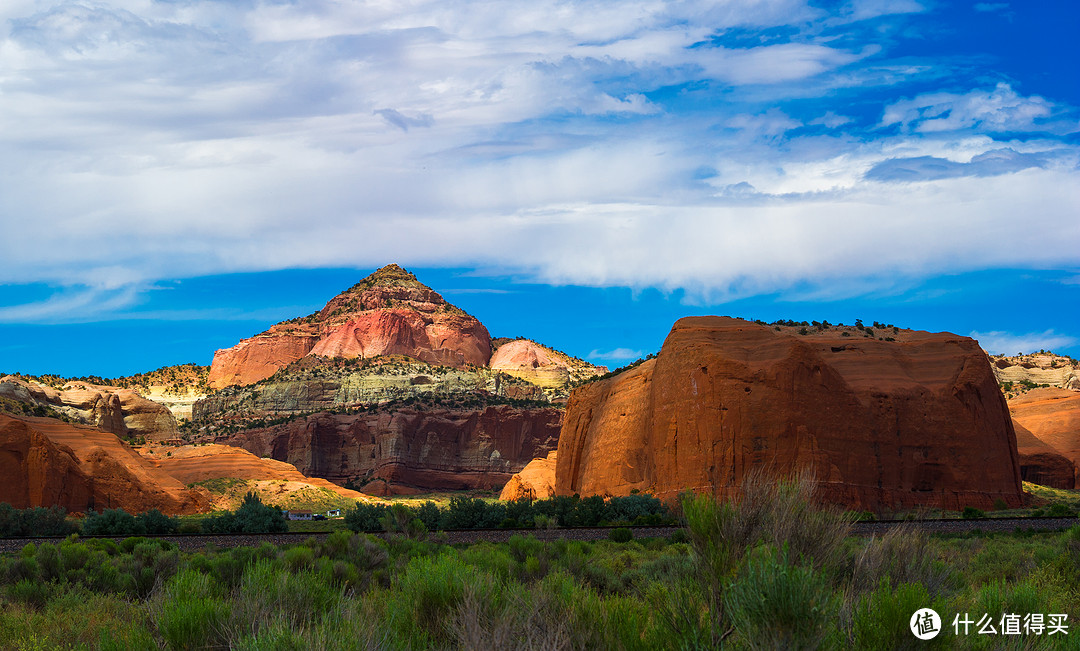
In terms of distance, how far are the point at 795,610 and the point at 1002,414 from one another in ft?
147

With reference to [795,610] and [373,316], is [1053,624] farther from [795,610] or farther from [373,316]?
[373,316]

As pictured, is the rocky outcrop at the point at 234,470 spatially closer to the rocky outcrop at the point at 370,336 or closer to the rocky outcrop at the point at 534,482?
the rocky outcrop at the point at 534,482

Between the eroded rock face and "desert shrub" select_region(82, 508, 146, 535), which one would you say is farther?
the eroded rock face

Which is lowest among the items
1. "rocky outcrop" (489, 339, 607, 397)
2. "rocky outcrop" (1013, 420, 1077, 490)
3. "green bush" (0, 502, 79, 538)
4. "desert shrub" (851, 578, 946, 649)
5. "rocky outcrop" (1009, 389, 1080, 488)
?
"green bush" (0, 502, 79, 538)

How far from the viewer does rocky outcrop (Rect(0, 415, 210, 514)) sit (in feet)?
157

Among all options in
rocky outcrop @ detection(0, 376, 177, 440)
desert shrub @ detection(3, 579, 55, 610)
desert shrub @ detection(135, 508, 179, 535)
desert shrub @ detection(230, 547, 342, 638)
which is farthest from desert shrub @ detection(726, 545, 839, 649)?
rocky outcrop @ detection(0, 376, 177, 440)

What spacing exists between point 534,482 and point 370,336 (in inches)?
3406

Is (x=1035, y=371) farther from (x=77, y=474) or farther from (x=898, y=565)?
(x=898, y=565)

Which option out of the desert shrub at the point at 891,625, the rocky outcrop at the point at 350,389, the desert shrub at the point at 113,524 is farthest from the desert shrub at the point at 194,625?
the rocky outcrop at the point at 350,389

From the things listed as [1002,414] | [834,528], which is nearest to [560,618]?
[834,528]

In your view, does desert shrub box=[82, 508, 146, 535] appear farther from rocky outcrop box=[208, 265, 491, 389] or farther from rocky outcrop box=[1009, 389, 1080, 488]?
rocky outcrop box=[208, 265, 491, 389]

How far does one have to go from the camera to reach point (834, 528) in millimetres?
7832

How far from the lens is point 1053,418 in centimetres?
6944

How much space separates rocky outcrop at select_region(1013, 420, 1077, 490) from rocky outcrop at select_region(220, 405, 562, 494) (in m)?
50.8
